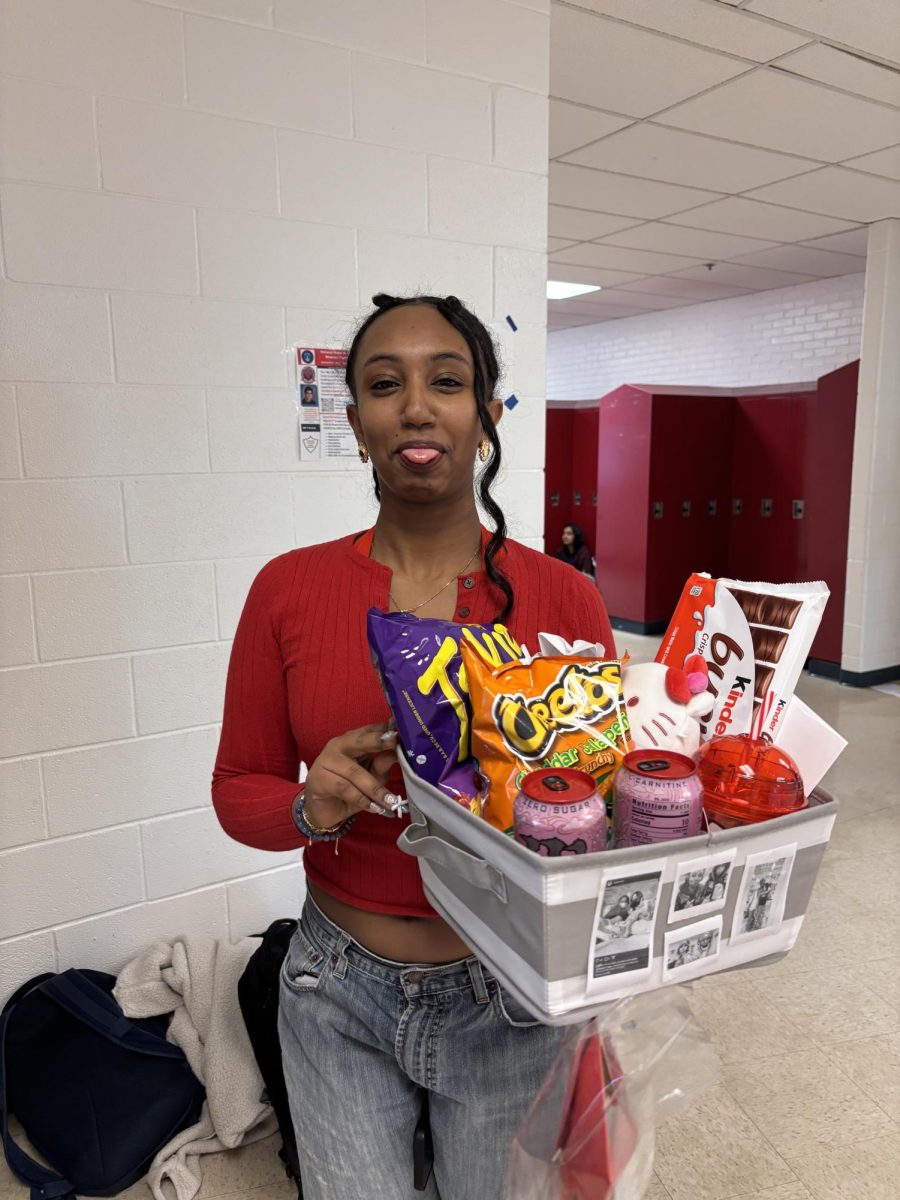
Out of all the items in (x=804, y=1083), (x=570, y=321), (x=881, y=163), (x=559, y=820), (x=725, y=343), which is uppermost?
(x=570, y=321)

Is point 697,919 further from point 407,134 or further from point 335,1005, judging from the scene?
point 407,134

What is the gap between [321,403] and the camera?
2.19 metres

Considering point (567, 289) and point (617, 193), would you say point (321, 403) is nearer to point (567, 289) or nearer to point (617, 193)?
point (617, 193)

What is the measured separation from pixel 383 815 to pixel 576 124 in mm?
3535

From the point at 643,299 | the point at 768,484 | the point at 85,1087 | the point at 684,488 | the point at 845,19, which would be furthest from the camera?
the point at 643,299

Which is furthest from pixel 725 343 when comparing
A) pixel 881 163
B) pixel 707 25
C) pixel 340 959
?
pixel 340 959

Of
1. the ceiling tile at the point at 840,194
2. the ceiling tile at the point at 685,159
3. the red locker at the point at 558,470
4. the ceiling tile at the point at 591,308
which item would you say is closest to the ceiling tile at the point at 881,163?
the ceiling tile at the point at 840,194

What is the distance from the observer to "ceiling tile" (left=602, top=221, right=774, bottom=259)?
5203 mm

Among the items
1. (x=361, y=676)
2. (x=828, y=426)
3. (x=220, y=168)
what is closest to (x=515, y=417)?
(x=220, y=168)

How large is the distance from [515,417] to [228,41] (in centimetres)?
116

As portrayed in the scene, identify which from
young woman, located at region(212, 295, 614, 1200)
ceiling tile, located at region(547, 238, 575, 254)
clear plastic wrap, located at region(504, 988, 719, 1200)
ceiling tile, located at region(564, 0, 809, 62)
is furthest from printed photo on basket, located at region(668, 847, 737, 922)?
ceiling tile, located at region(547, 238, 575, 254)

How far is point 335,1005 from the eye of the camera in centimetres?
94

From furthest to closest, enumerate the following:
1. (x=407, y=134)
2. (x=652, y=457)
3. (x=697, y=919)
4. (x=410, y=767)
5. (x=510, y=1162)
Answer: (x=652, y=457) → (x=407, y=134) → (x=510, y=1162) → (x=410, y=767) → (x=697, y=919)

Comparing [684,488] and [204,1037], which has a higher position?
[684,488]
